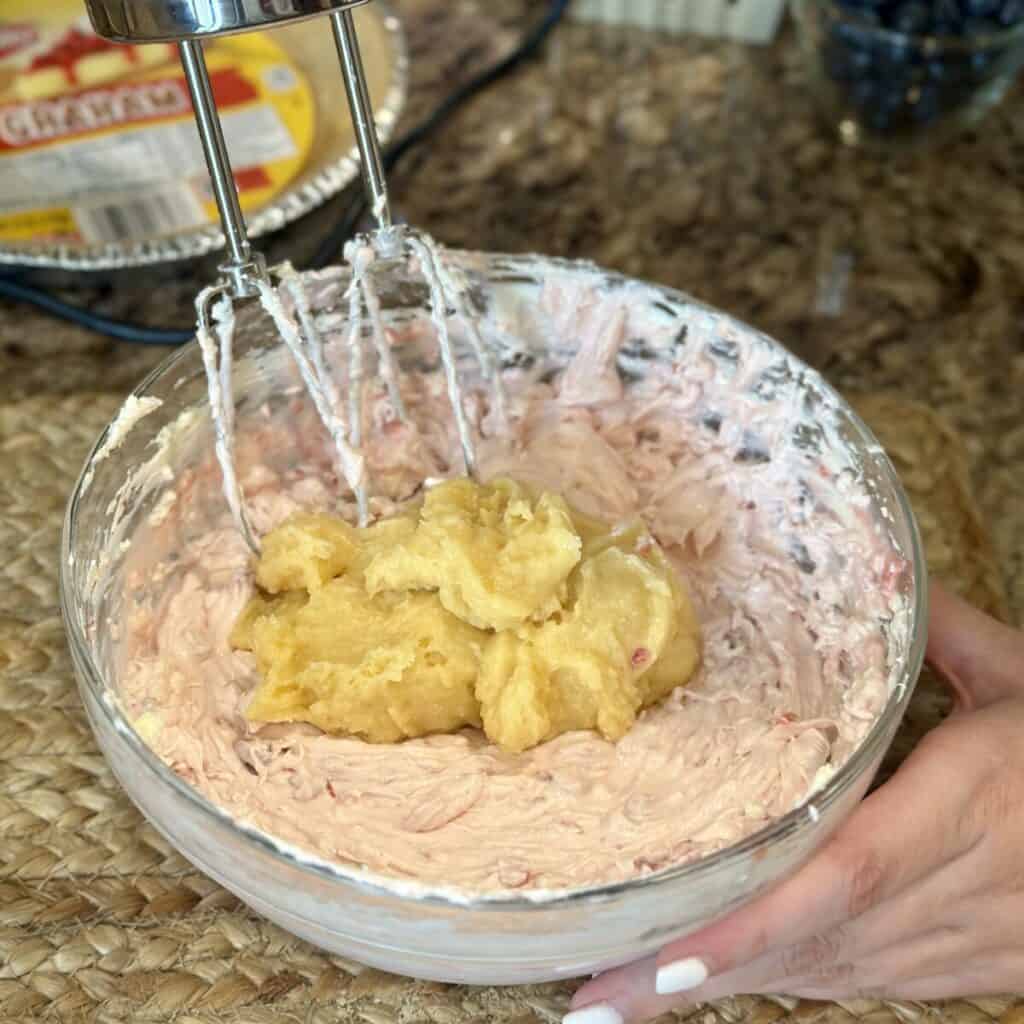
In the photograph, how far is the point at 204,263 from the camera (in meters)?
1.08

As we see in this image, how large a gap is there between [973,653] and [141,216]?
2.42ft

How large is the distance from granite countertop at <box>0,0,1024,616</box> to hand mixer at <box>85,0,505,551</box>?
12.1 inches

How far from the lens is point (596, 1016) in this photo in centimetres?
58

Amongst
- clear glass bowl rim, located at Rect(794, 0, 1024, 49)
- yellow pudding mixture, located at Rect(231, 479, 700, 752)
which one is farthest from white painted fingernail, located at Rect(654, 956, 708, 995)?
clear glass bowl rim, located at Rect(794, 0, 1024, 49)

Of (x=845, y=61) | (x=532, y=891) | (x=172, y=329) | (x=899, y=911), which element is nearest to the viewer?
(x=532, y=891)

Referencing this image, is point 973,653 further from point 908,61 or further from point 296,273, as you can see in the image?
point 908,61

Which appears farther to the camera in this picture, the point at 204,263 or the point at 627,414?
the point at 204,263

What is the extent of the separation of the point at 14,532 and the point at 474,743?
0.35m

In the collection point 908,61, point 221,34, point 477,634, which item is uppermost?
point 221,34

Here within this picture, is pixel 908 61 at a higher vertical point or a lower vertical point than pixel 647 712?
higher

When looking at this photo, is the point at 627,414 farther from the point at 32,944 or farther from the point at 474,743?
the point at 32,944

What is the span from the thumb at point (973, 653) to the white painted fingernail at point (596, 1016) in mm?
270

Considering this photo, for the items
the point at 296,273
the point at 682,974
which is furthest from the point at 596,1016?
the point at 296,273

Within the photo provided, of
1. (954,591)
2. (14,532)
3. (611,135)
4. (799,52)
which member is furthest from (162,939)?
(799,52)
